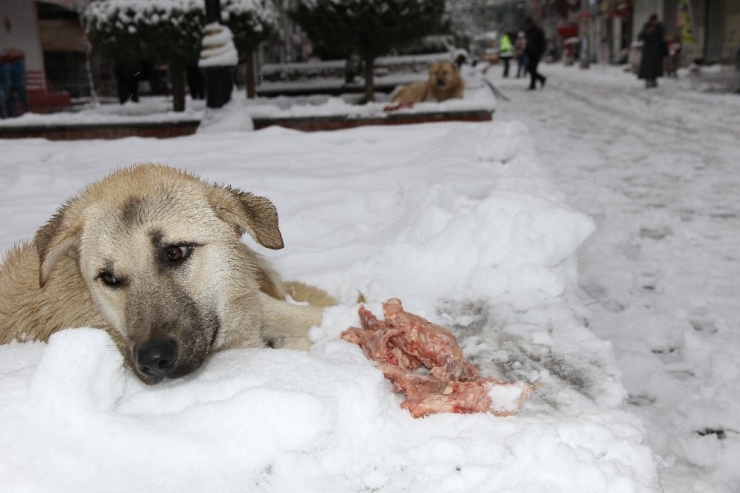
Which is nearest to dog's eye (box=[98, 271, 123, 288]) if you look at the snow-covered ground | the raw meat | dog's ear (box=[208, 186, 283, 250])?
the snow-covered ground

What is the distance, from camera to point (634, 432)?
194 centimetres

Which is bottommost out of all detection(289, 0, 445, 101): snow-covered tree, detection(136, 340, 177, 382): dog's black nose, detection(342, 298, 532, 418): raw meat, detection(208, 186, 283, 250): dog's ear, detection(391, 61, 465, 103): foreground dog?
detection(342, 298, 532, 418): raw meat

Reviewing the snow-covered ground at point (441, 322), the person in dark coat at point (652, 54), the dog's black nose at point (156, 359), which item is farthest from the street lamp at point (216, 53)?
the person in dark coat at point (652, 54)

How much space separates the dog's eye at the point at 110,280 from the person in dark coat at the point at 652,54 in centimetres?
2230

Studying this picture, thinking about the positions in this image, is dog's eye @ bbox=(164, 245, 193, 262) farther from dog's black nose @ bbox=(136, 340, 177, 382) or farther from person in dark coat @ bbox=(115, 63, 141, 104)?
person in dark coat @ bbox=(115, 63, 141, 104)

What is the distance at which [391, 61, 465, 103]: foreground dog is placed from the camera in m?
12.1

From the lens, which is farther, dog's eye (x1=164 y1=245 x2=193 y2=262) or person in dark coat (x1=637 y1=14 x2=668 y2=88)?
person in dark coat (x1=637 y1=14 x2=668 y2=88)

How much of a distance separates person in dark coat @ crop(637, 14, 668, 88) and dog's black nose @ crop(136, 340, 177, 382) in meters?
22.5

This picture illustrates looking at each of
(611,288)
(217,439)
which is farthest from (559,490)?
(611,288)

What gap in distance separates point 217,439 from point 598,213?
5.49m

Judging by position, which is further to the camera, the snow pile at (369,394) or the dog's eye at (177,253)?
the dog's eye at (177,253)

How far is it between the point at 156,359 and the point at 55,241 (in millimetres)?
773

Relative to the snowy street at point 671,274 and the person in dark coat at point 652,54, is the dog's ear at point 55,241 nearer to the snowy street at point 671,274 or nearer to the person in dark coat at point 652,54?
the snowy street at point 671,274

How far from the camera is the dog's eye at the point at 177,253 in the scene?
250 cm
